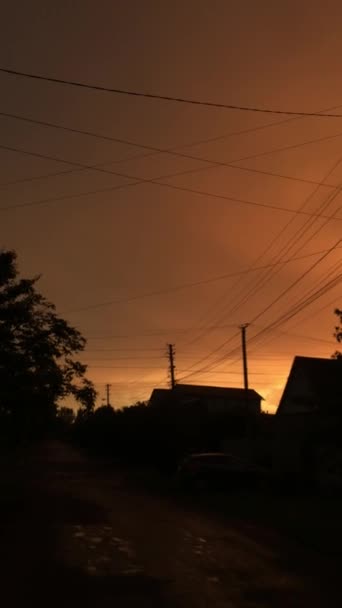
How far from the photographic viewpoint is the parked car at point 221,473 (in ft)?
104

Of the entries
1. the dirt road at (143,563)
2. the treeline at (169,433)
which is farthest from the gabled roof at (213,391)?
the dirt road at (143,563)

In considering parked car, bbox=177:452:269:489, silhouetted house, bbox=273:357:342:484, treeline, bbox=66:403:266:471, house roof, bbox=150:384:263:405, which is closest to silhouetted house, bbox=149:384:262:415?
house roof, bbox=150:384:263:405

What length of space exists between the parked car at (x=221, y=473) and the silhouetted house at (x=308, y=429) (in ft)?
6.85

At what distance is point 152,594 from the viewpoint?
9.66 m

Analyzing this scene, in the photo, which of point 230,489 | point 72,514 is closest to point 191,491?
point 230,489

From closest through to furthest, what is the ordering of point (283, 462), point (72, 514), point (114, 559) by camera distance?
1. point (114, 559)
2. point (72, 514)
3. point (283, 462)

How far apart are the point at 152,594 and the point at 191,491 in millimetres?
22759

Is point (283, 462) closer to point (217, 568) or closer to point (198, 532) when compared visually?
point (198, 532)

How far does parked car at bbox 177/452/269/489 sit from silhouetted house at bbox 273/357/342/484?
6.85ft

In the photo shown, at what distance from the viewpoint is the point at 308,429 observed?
30828mm

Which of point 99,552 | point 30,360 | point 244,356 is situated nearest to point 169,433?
point 244,356

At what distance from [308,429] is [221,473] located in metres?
3.78

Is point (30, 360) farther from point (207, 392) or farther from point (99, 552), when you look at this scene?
point (207, 392)

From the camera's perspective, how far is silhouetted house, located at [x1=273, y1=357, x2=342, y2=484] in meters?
19.4
